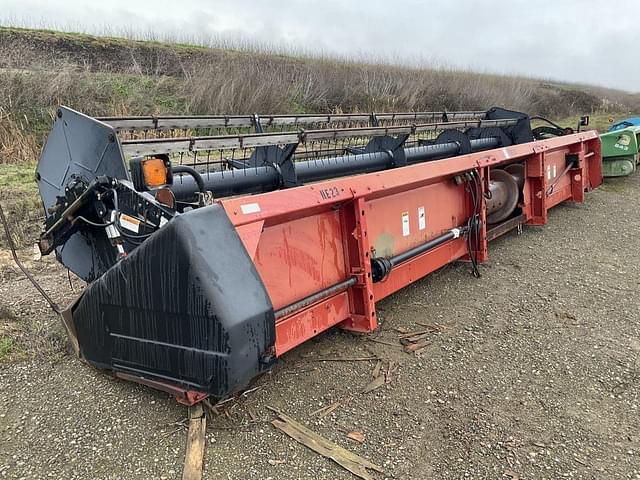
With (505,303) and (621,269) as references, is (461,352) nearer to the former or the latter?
(505,303)

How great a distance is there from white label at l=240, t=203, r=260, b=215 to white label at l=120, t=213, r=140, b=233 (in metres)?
0.44

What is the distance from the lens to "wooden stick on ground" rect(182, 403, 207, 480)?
6.68 ft

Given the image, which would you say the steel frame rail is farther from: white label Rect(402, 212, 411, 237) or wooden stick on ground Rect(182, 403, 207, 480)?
wooden stick on ground Rect(182, 403, 207, 480)

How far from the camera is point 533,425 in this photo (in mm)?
2352

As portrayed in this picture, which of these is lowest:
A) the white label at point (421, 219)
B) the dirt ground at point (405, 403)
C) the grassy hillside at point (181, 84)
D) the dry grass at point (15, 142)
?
the dirt ground at point (405, 403)

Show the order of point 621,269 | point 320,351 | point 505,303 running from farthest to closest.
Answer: point 621,269
point 505,303
point 320,351

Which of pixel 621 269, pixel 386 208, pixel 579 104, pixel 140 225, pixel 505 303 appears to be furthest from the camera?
pixel 579 104

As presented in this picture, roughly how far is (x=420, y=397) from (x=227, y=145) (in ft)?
5.83

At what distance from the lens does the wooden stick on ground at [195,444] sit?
204 cm

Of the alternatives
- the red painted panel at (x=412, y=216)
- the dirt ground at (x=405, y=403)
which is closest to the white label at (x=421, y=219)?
the red painted panel at (x=412, y=216)

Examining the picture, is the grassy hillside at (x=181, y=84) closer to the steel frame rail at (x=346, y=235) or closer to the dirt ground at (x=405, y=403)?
the dirt ground at (x=405, y=403)

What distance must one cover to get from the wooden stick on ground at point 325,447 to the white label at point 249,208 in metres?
0.93

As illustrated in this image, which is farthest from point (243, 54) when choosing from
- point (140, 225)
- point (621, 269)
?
point (140, 225)

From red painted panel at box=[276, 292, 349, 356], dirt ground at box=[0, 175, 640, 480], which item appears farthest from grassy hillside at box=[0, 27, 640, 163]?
red painted panel at box=[276, 292, 349, 356]
